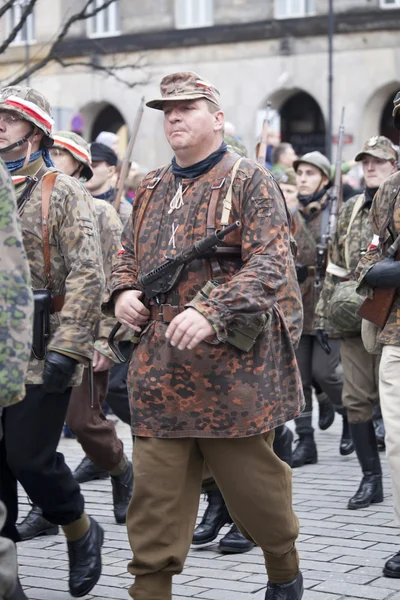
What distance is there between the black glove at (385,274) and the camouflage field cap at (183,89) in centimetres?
132

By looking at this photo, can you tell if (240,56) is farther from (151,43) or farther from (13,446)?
(13,446)

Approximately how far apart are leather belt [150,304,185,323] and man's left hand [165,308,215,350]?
29 cm

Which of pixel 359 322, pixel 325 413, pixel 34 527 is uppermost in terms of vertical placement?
Result: pixel 359 322

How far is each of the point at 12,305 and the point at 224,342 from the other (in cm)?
135

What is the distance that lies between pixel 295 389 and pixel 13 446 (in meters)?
1.15

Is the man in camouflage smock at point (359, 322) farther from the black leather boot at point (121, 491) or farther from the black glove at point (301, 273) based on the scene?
the black leather boot at point (121, 491)

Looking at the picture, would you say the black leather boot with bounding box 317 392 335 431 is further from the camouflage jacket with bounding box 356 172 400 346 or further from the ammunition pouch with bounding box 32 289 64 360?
the ammunition pouch with bounding box 32 289 64 360

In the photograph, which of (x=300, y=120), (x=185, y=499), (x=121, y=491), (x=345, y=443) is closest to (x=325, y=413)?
(x=345, y=443)

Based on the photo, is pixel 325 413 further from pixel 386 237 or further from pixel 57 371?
pixel 57 371

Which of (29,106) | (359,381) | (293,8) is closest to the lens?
(29,106)

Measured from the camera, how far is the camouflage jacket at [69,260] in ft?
16.4

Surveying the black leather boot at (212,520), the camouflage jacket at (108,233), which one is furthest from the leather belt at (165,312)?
the camouflage jacket at (108,233)

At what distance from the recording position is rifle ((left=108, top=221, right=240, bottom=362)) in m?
4.41

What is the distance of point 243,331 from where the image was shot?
441cm
